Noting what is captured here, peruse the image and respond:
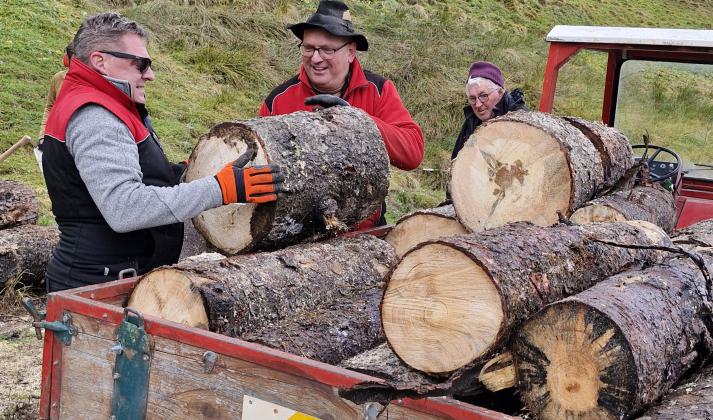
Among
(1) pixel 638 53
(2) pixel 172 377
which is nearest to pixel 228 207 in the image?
(2) pixel 172 377

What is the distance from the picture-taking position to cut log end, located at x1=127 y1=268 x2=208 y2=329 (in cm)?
267

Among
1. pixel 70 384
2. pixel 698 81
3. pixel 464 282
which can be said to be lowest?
pixel 70 384

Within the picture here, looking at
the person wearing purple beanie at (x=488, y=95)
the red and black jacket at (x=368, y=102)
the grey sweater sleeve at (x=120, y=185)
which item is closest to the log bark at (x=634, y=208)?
the red and black jacket at (x=368, y=102)

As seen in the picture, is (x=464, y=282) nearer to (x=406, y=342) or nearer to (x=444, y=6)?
(x=406, y=342)

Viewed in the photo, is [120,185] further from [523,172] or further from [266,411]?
[523,172]

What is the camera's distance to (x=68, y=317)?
257cm

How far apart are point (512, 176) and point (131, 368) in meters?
1.77

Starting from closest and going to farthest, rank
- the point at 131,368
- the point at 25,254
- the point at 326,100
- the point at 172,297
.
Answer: the point at 131,368 → the point at 172,297 → the point at 326,100 → the point at 25,254

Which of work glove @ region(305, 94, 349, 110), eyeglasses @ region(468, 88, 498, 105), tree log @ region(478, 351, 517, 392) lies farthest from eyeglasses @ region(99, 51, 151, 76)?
eyeglasses @ region(468, 88, 498, 105)

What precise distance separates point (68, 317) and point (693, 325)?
6.44 feet

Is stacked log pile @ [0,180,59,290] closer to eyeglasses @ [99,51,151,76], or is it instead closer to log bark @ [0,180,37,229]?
log bark @ [0,180,37,229]

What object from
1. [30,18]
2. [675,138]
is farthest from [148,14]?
[675,138]

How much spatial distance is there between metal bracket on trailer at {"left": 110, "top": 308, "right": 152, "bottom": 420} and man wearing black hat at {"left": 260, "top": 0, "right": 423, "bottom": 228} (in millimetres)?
1747

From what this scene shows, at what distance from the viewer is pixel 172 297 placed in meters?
2.73
